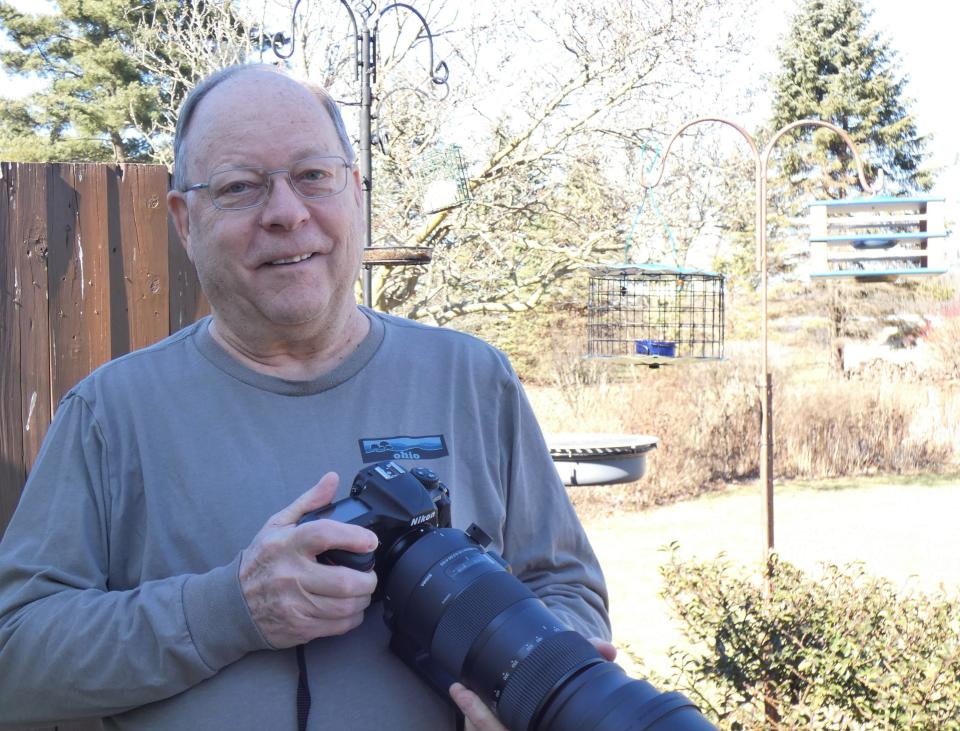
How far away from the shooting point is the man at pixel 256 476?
1.14m

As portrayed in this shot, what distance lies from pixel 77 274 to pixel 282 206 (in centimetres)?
119

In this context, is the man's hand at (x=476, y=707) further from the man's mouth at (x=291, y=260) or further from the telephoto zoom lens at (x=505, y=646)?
the man's mouth at (x=291, y=260)

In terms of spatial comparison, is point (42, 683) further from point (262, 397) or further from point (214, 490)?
point (262, 397)

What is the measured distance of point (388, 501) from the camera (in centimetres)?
114

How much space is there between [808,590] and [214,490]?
2.72 meters

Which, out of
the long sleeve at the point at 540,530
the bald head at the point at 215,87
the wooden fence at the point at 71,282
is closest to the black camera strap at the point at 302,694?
the long sleeve at the point at 540,530

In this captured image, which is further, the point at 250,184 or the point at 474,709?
the point at 250,184

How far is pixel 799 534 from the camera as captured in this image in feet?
30.5

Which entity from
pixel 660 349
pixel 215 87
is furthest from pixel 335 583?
pixel 660 349

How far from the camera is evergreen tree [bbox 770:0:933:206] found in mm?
19922

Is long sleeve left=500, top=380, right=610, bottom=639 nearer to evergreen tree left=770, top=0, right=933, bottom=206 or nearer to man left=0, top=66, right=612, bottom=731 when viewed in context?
man left=0, top=66, right=612, bottom=731

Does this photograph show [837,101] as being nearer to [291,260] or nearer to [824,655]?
[824,655]

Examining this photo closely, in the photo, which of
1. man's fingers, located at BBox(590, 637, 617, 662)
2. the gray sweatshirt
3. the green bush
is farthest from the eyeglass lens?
the green bush

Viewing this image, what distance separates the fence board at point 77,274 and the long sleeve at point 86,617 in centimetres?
110
